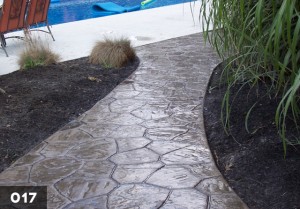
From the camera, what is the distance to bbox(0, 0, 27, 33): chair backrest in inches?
249

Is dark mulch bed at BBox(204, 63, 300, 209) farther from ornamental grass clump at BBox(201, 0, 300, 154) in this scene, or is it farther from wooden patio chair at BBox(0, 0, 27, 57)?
wooden patio chair at BBox(0, 0, 27, 57)

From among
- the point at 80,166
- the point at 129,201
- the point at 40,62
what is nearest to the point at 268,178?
the point at 129,201

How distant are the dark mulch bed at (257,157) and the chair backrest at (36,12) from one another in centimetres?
399

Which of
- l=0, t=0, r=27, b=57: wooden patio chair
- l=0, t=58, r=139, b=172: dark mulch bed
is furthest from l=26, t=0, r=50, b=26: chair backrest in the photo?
l=0, t=58, r=139, b=172: dark mulch bed

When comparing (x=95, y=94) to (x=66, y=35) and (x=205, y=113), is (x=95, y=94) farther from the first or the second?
(x=66, y=35)

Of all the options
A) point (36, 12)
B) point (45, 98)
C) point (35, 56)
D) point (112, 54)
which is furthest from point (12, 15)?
→ point (45, 98)

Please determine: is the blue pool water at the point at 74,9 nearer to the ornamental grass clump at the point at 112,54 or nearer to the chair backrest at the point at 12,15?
the chair backrest at the point at 12,15

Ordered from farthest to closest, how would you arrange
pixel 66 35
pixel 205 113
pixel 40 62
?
pixel 66 35 → pixel 40 62 → pixel 205 113

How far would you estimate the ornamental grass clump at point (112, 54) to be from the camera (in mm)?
5535

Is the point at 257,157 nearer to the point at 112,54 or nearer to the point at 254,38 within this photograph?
the point at 254,38

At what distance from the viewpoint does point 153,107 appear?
4273mm

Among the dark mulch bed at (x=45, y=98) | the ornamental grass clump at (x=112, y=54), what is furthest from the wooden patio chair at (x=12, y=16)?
the ornamental grass clump at (x=112, y=54)

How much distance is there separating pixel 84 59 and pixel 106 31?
216 cm

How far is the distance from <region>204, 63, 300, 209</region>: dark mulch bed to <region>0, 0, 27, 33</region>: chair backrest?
3633mm
